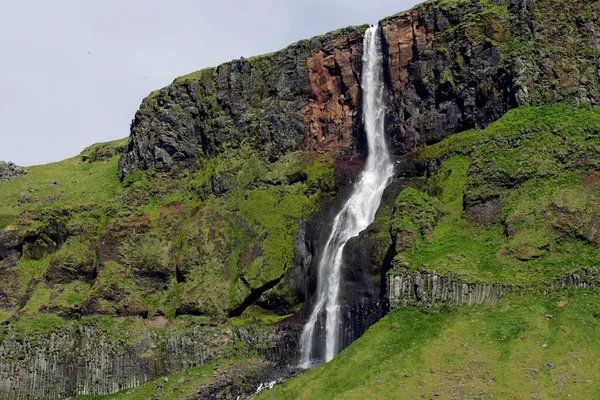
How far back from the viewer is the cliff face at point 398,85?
7444cm

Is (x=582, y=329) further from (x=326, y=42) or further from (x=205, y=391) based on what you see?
(x=326, y=42)

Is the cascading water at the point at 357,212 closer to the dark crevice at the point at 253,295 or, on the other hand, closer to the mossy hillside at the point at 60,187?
the dark crevice at the point at 253,295

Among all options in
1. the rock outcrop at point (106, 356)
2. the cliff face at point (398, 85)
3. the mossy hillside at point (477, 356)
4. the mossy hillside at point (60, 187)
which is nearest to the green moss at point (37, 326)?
the rock outcrop at point (106, 356)

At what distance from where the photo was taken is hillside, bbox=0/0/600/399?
55969mm

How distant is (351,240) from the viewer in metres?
72.6

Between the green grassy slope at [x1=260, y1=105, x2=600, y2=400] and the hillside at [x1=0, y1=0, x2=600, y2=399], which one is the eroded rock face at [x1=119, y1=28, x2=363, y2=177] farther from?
the green grassy slope at [x1=260, y1=105, x2=600, y2=400]

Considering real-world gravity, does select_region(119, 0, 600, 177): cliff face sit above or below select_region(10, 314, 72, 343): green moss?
above

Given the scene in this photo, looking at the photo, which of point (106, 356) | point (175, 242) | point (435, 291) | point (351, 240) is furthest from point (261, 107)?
point (435, 291)

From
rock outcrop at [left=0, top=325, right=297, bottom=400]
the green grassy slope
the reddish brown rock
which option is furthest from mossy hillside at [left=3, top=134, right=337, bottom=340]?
the green grassy slope

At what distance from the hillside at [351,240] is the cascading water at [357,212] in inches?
50.2

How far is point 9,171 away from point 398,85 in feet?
185

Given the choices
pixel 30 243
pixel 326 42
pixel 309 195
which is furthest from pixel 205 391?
pixel 326 42

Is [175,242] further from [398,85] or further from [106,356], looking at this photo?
[398,85]

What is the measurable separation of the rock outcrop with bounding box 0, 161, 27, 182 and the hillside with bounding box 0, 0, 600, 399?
269cm
